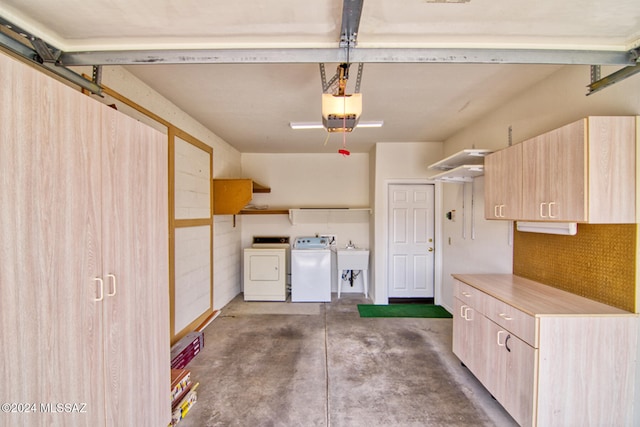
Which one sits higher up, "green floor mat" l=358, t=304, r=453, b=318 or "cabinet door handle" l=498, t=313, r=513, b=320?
"cabinet door handle" l=498, t=313, r=513, b=320

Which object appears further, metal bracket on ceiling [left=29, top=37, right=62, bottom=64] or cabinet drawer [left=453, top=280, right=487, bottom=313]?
cabinet drawer [left=453, top=280, right=487, bottom=313]

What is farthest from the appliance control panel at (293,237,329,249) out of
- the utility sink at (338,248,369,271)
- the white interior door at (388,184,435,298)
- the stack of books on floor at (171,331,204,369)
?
the stack of books on floor at (171,331,204,369)

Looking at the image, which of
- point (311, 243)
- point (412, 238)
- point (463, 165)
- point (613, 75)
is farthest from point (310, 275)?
point (613, 75)

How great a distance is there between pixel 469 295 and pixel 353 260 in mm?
2327

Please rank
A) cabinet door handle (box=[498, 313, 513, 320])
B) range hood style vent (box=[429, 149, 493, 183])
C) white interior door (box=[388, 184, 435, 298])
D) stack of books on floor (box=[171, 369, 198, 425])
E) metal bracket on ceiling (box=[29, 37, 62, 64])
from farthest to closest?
1. white interior door (box=[388, 184, 435, 298])
2. range hood style vent (box=[429, 149, 493, 183])
3. stack of books on floor (box=[171, 369, 198, 425])
4. cabinet door handle (box=[498, 313, 513, 320])
5. metal bracket on ceiling (box=[29, 37, 62, 64])

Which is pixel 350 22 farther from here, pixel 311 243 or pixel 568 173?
pixel 311 243

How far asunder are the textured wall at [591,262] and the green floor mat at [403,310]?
1.72 m

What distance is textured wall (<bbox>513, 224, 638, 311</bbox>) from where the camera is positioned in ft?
5.02

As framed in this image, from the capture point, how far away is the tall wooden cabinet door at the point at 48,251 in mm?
866

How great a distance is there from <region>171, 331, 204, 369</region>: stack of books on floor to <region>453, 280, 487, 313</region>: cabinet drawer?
8.70 ft

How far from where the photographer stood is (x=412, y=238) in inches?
167

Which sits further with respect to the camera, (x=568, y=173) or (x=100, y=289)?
(x=568, y=173)

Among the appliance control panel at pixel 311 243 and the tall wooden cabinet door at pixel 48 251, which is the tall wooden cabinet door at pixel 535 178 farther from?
the appliance control panel at pixel 311 243

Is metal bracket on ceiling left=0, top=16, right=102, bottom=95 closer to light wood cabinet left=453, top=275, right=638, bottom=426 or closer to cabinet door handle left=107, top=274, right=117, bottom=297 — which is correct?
cabinet door handle left=107, top=274, right=117, bottom=297
